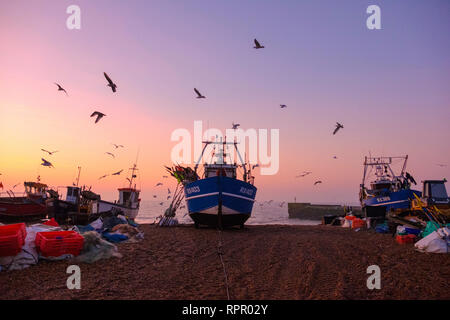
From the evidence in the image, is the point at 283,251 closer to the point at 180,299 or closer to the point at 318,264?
the point at 318,264

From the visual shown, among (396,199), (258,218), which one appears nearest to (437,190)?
(396,199)

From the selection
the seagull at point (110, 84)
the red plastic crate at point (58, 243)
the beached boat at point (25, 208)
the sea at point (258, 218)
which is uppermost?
the seagull at point (110, 84)

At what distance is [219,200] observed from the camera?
1528 cm

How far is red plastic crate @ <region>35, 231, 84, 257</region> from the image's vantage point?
7.43 metres

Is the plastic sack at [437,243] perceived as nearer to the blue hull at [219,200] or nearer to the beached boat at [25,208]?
the blue hull at [219,200]

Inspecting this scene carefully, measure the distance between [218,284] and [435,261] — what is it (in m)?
6.04

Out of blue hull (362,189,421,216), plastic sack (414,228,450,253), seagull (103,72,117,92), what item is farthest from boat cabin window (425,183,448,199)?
seagull (103,72,117,92)

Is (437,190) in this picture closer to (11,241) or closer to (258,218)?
(11,241)

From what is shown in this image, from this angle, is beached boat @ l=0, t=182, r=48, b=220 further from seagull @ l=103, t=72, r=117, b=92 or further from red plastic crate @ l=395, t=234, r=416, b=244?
red plastic crate @ l=395, t=234, r=416, b=244

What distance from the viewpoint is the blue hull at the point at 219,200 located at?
15.3 metres

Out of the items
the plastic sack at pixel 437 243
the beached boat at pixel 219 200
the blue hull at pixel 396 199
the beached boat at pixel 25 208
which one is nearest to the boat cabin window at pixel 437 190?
the blue hull at pixel 396 199

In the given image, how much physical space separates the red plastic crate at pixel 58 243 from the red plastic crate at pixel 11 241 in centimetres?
46
